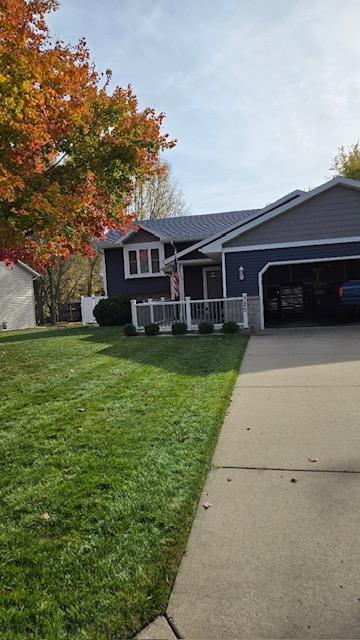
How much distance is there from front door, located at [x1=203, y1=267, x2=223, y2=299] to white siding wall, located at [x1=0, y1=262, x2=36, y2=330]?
12.6 meters

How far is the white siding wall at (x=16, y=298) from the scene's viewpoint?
28797mm

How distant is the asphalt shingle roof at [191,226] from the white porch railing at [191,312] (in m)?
8.67

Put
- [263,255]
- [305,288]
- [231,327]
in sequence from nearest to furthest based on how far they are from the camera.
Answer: [231,327], [263,255], [305,288]

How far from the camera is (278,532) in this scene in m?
3.10

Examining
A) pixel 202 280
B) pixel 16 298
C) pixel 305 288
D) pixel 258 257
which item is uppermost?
pixel 258 257

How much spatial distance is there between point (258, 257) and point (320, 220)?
2.25 m

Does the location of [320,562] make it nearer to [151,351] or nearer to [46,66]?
[46,66]

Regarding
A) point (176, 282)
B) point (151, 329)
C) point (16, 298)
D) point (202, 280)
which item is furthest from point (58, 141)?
point (16, 298)

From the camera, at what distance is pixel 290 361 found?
911cm

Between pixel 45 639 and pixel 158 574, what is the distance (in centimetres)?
70

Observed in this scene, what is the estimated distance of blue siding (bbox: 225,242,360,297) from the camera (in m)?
14.9

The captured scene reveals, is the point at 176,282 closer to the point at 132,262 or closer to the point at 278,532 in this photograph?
the point at 132,262

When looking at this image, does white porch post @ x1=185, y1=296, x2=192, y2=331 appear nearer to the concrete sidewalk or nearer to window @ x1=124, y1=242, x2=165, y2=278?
the concrete sidewalk

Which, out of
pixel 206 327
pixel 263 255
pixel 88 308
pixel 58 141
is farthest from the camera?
pixel 88 308
